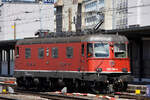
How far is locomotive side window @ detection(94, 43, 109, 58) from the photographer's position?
71.6ft

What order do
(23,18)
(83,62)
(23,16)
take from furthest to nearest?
(23,16) < (23,18) < (83,62)

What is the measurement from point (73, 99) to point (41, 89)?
7.26m

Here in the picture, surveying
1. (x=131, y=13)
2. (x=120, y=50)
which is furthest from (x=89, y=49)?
(x=131, y=13)

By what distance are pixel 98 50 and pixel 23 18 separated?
50.6 metres

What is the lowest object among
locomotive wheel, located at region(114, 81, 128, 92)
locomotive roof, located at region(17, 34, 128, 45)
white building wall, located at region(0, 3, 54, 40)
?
locomotive wheel, located at region(114, 81, 128, 92)

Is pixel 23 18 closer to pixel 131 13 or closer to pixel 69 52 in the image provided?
pixel 131 13

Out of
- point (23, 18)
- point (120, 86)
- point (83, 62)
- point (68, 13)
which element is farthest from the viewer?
point (68, 13)

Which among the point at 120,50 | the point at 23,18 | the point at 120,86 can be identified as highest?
the point at 23,18

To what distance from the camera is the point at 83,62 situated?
22.1 metres

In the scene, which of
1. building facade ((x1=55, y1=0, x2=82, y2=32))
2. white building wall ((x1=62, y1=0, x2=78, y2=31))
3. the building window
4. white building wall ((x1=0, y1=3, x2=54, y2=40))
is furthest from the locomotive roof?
white building wall ((x1=0, y1=3, x2=54, y2=40))

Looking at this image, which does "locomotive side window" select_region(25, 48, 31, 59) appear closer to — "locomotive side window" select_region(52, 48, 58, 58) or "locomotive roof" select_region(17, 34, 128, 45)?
"locomotive roof" select_region(17, 34, 128, 45)

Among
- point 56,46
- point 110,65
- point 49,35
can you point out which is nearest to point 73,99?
point 110,65

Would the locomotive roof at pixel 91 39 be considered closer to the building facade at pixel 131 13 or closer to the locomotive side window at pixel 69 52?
the locomotive side window at pixel 69 52

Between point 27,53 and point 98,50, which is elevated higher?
point 98,50
